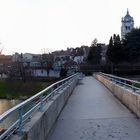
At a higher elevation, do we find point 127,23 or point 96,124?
point 127,23

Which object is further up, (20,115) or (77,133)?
(20,115)

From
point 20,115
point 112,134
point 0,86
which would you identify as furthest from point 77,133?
point 0,86

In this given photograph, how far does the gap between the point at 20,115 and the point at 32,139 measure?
2.65 ft

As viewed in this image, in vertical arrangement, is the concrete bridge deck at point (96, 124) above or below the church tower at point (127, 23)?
below

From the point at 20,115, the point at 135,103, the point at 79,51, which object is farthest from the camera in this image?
the point at 79,51

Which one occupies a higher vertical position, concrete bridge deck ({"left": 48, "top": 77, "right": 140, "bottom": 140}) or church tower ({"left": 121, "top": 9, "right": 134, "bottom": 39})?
church tower ({"left": 121, "top": 9, "right": 134, "bottom": 39})

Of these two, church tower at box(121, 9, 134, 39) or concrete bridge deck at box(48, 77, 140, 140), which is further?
church tower at box(121, 9, 134, 39)

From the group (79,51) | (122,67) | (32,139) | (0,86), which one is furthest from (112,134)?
(79,51)

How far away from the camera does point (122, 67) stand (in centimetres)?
10175

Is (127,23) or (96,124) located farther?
(127,23)

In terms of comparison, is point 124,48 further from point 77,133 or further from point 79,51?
point 77,133

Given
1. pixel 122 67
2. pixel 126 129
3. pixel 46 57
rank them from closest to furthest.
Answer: pixel 126 129 → pixel 122 67 → pixel 46 57

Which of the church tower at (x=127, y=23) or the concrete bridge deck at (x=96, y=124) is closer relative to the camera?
the concrete bridge deck at (x=96, y=124)

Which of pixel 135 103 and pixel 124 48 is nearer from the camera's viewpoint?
pixel 135 103
